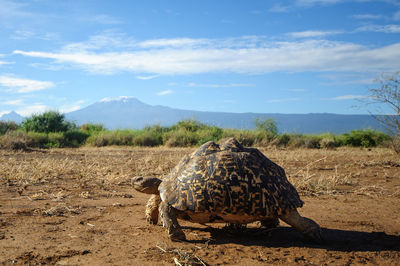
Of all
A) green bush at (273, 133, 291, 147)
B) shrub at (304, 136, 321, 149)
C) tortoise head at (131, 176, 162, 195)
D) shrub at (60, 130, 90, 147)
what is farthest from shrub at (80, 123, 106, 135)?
tortoise head at (131, 176, 162, 195)

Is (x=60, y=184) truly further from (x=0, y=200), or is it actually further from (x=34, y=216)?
(x=34, y=216)

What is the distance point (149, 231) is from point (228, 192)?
4.49 ft

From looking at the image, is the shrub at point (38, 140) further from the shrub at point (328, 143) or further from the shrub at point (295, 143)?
the shrub at point (328, 143)

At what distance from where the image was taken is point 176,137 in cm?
2223

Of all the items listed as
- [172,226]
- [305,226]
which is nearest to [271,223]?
[305,226]

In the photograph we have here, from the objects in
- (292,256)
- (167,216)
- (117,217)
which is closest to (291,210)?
(292,256)

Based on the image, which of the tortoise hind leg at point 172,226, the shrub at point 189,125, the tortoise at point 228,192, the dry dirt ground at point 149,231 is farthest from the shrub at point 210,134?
the tortoise hind leg at point 172,226

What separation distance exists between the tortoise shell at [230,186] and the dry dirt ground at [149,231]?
Result: 468 millimetres

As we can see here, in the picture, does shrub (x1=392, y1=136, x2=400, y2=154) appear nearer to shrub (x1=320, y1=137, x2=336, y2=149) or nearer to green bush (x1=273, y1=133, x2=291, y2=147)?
shrub (x1=320, y1=137, x2=336, y2=149)

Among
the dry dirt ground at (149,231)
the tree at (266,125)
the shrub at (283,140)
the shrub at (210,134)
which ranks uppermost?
the tree at (266,125)

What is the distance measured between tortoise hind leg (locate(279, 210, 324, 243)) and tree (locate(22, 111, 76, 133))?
23.3m

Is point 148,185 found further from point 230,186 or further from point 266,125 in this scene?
point 266,125

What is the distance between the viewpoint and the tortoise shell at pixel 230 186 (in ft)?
13.7

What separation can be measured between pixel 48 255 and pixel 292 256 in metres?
2.61
